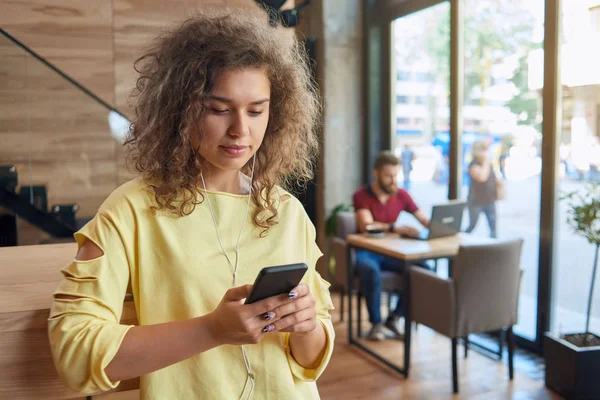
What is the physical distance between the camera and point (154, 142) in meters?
1.10

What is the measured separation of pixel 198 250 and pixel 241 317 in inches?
7.0

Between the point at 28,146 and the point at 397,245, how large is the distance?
2840 millimetres

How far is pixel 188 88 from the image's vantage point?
3.49ft

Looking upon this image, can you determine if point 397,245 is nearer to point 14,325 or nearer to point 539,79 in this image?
point 539,79

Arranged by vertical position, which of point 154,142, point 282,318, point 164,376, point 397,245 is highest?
point 154,142

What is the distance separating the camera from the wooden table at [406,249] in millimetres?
3831

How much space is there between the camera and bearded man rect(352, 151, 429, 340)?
4.55 metres

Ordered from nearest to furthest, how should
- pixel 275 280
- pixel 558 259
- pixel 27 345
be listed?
pixel 275 280
pixel 27 345
pixel 558 259

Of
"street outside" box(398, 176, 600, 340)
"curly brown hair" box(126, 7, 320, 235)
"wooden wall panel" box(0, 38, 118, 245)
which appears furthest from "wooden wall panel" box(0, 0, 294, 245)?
"curly brown hair" box(126, 7, 320, 235)

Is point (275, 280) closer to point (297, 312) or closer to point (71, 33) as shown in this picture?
point (297, 312)

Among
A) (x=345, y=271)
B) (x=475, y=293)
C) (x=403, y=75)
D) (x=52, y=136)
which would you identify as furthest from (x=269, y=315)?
(x=403, y=75)

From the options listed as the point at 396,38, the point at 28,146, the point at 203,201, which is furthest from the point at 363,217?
the point at 203,201

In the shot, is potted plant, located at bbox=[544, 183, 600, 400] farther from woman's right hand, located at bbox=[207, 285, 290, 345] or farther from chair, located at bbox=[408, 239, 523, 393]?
woman's right hand, located at bbox=[207, 285, 290, 345]

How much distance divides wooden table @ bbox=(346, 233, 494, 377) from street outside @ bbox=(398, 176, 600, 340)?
15.7 inches
